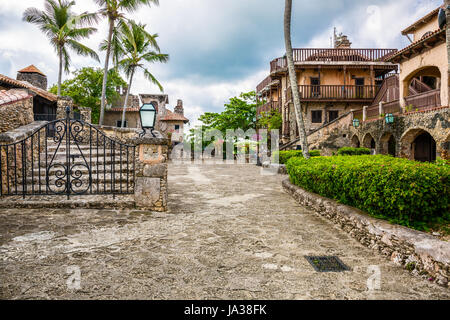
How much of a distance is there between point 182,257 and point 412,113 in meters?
14.0

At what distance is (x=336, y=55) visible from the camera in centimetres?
2319

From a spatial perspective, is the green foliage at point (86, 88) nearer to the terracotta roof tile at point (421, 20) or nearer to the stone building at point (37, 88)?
the stone building at point (37, 88)

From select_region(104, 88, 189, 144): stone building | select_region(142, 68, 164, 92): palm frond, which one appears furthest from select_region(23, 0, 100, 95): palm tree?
select_region(104, 88, 189, 144): stone building

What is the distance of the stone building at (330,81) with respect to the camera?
856 inches

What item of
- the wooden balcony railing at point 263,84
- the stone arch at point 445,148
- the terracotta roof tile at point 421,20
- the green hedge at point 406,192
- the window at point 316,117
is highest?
the terracotta roof tile at point 421,20

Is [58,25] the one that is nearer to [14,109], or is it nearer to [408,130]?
[14,109]

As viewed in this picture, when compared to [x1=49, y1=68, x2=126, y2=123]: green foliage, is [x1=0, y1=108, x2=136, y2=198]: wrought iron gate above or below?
below

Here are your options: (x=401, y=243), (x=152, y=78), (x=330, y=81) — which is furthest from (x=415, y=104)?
(x=152, y=78)

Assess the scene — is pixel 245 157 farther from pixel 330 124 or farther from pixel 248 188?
pixel 248 188

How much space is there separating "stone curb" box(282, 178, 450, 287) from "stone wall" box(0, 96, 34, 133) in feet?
24.9

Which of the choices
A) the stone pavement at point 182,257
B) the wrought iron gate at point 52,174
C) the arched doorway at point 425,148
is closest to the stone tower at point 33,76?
the wrought iron gate at point 52,174

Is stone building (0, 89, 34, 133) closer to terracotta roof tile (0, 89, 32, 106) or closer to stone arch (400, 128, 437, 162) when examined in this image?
terracotta roof tile (0, 89, 32, 106)

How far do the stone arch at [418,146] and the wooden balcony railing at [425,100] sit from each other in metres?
1.29

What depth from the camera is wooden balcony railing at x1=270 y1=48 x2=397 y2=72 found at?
73.0 ft
